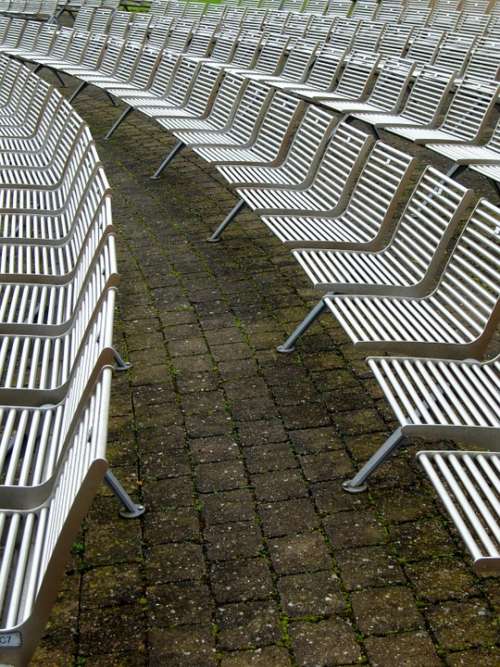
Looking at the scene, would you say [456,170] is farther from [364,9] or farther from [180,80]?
[364,9]

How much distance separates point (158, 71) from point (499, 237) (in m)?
7.57

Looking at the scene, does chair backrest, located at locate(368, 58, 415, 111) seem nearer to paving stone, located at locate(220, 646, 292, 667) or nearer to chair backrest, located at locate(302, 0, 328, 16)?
paving stone, located at locate(220, 646, 292, 667)

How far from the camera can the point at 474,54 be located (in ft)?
33.3

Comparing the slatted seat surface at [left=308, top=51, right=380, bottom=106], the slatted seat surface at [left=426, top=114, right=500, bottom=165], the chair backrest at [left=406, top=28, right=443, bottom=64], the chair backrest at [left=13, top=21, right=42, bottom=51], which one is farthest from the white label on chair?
the chair backrest at [left=13, top=21, right=42, bottom=51]

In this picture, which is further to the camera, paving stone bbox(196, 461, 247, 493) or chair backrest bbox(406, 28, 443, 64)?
chair backrest bbox(406, 28, 443, 64)

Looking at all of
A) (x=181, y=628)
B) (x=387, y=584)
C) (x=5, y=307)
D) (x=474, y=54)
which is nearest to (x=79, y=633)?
(x=181, y=628)

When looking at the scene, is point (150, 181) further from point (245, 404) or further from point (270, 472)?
point (270, 472)

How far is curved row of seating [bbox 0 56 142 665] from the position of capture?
2322 mm

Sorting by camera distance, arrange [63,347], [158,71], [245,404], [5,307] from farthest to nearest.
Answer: [158,71] → [245,404] → [5,307] → [63,347]

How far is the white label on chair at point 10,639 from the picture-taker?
89.7 inches

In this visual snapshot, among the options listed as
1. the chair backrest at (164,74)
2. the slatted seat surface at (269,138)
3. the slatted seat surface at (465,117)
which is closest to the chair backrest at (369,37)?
the chair backrest at (164,74)

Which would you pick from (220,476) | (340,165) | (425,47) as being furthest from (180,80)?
(220,476)

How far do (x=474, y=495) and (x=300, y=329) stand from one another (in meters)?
2.21

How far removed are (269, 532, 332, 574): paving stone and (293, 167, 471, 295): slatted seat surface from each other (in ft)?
4.78
